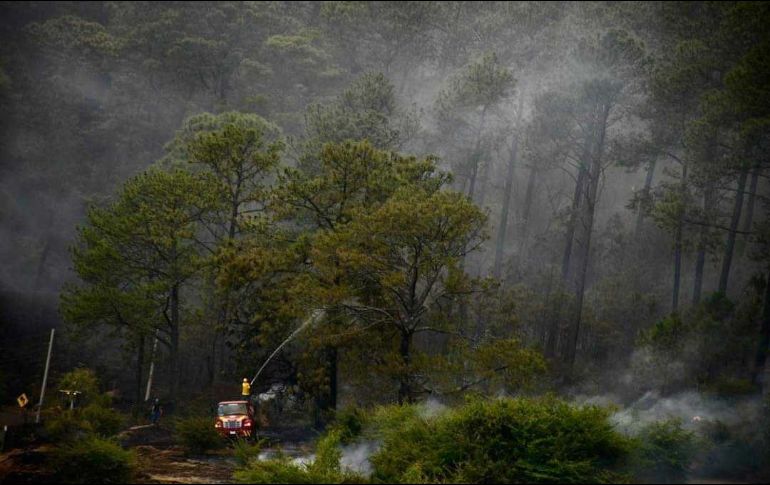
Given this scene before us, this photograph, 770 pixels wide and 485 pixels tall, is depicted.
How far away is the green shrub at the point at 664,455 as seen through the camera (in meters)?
12.0

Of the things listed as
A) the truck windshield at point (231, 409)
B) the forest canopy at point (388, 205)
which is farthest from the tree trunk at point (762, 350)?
the truck windshield at point (231, 409)

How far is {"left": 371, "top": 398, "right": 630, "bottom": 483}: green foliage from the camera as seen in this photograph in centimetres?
1170

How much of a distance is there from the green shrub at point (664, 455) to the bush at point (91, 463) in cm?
1006

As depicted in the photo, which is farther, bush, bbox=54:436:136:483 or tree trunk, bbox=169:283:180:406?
tree trunk, bbox=169:283:180:406

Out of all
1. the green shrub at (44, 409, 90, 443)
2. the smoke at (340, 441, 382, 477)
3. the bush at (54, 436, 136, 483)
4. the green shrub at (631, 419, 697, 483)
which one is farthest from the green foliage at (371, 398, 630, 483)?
the green shrub at (44, 409, 90, 443)

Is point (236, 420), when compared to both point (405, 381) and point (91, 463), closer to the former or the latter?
point (405, 381)

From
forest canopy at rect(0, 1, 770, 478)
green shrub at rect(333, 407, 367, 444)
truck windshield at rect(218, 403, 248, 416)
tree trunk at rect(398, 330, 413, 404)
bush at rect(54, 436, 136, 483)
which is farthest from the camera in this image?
forest canopy at rect(0, 1, 770, 478)

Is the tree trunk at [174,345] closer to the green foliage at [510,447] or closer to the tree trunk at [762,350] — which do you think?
the green foliage at [510,447]

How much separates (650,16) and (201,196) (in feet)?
109

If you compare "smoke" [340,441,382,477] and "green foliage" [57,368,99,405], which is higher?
"smoke" [340,441,382,477]

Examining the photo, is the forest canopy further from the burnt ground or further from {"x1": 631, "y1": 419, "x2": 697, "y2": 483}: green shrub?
the burnt ground

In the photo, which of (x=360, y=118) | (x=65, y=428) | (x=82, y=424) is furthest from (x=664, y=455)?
(x=360, y=118)

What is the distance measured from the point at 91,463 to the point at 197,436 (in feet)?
22.8

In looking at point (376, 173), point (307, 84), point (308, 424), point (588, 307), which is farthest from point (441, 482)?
point (307, 84)
